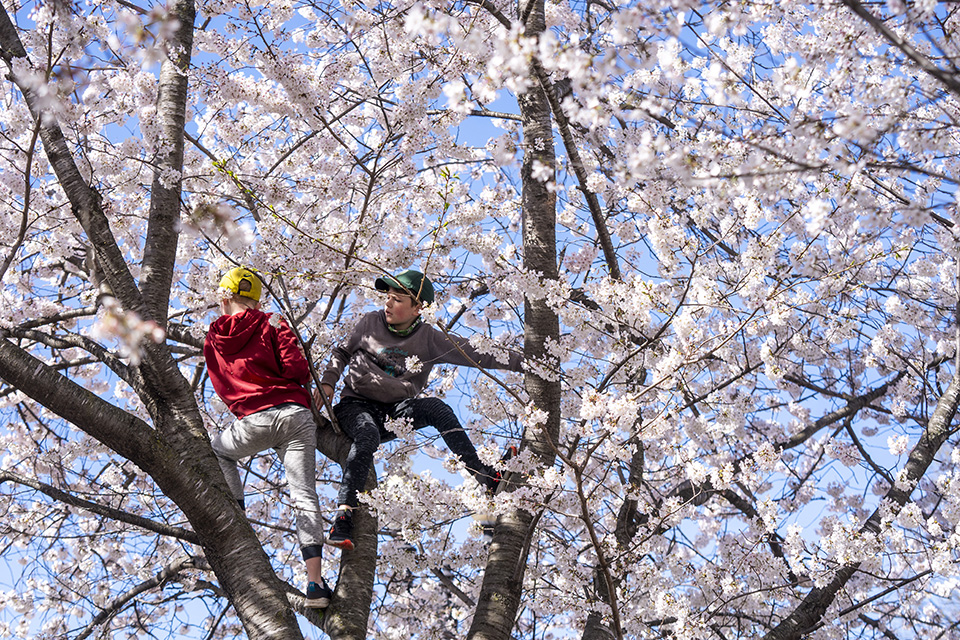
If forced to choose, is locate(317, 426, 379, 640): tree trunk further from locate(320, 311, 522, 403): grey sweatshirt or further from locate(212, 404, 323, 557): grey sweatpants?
locate(320, 311, 522, 403): grey sweatshirt

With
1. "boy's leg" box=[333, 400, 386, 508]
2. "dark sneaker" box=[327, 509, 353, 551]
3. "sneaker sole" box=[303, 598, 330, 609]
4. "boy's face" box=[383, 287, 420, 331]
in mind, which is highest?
"boy's face" box=[383, 287, 420, 331]

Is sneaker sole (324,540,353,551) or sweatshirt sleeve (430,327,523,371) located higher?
sweatshirt sleeve (430,327,523,371)

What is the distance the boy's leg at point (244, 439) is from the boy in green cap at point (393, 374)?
1.11 feet

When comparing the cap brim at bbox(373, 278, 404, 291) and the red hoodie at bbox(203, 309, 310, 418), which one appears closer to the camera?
the red hoodie at bbox(203, 309, 310, 418)

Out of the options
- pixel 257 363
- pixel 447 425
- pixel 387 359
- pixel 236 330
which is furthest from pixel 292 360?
pixel 447 425

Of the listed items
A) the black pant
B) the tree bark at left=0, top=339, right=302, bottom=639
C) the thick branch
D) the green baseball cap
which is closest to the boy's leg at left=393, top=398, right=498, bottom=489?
the black pant

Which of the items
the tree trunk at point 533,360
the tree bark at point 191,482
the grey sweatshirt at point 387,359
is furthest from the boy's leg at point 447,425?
the tree bark at point 191,482

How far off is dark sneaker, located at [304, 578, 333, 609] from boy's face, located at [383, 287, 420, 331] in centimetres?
147

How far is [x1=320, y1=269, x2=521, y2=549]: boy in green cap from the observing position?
3857mm

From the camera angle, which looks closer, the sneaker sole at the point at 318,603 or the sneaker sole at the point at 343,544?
the sneaker sole at the point at 318,603

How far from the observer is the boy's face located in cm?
430

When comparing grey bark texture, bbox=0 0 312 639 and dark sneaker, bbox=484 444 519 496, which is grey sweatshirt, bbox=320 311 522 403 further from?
grey bark texture, bbox=0 0 312 639

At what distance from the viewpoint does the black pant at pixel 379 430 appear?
3.71 meters

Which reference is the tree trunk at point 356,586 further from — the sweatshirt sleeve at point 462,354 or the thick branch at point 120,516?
the sweatshirt sleeve at point 462,354
